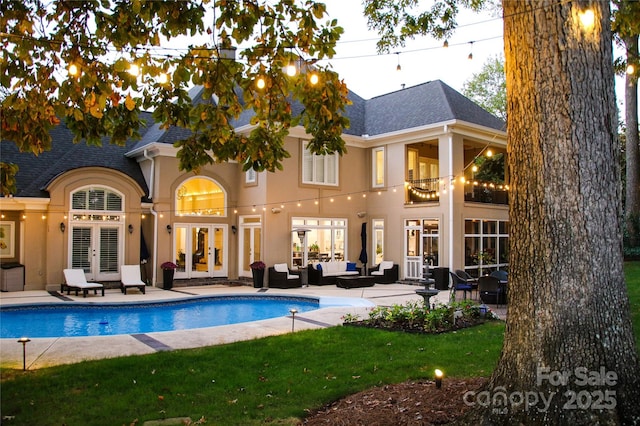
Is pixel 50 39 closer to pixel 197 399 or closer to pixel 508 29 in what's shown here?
pixel 197 399

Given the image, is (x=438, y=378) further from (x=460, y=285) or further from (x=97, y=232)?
(x=97, y=232)

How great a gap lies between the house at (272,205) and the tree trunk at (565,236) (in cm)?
1318

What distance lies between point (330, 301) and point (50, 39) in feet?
30.9

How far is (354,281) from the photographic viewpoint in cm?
1694

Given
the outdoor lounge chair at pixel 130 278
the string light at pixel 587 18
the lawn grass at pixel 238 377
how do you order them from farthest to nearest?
1. the outdoor lounge chair at pixel 130 278
2. the lawn grass at pixel 238 377
3. the string light at pixel 587 18

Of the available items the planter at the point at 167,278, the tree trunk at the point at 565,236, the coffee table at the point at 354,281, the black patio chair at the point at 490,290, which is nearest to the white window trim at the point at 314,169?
the coffee table at the point at 354,281

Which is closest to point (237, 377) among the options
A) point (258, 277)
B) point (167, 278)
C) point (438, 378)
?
point (438, 378)

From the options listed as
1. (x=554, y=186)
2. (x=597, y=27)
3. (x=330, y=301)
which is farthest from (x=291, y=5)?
(x=330, y=301)

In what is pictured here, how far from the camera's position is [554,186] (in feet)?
12.6

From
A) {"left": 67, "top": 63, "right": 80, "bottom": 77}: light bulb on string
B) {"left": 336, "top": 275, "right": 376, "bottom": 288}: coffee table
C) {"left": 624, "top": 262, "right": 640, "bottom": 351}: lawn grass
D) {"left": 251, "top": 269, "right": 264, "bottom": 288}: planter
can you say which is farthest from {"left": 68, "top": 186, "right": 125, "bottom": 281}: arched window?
{"left": 624, "top": 262, "right": 640, "bottom": 351}: lawn grass

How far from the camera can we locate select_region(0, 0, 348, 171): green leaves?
242 inches

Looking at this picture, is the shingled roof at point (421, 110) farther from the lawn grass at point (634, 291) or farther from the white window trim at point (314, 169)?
the lawn grass at point (634, 291)

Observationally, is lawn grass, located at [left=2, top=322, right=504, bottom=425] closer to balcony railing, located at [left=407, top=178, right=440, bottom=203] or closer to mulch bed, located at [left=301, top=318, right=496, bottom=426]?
mulch bed, located at [left=301, top=318, right=496, bottom=426]

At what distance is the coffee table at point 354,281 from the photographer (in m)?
16.9
